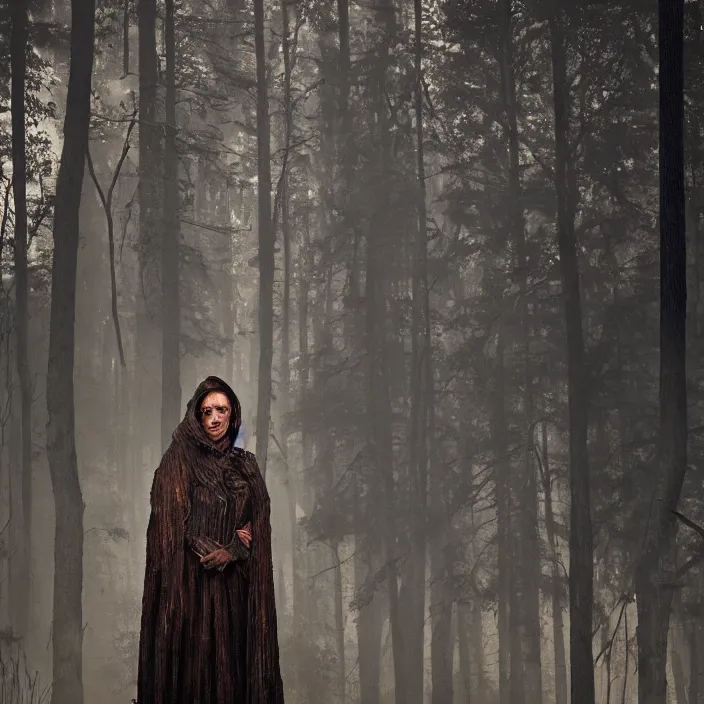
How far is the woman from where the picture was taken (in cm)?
510

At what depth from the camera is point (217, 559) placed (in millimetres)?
5051

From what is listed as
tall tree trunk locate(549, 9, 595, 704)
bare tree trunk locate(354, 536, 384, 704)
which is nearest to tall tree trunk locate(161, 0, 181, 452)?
bare tree trunk locate(354, 536, 384, 704)

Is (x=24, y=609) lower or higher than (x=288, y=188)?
lower

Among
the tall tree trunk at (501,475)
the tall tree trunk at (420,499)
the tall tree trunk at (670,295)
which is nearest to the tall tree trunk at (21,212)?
the tall tree trunk at (420,499)

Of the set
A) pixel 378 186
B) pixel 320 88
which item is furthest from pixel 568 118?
pixel 320 88

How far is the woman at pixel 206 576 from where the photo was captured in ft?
16.7

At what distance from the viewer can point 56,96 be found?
28.0 metres

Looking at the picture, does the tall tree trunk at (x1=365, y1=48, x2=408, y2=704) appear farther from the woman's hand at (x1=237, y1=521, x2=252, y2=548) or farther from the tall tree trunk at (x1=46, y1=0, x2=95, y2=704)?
the woman's hand at (x1=237, y1=521, x2=252, y2=548)

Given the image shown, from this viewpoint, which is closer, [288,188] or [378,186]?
[378,186]

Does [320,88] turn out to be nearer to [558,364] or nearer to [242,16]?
[242,16]

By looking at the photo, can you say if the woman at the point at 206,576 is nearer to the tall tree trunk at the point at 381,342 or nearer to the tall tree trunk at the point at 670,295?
the tall tree trunk at the point at 670,295

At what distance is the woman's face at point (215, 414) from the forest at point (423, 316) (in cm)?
852

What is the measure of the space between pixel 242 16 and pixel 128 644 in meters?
18.0

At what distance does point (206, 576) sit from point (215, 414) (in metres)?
0.95
